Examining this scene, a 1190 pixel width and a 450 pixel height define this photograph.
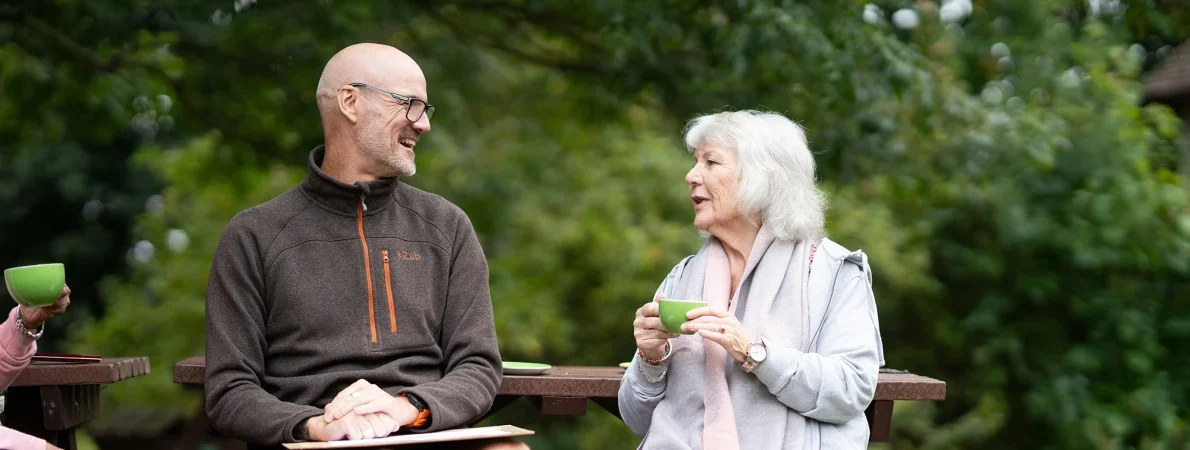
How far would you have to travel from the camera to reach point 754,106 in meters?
6.27

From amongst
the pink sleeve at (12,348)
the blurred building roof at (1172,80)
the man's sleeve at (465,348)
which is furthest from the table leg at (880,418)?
the blurred building roof at (1172,80)

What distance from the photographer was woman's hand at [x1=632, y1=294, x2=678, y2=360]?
2.96 metres

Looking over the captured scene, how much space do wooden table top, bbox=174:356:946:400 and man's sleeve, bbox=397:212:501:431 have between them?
21 centimetres

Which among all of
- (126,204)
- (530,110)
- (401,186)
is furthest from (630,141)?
(401,186)

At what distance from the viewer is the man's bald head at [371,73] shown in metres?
3.18

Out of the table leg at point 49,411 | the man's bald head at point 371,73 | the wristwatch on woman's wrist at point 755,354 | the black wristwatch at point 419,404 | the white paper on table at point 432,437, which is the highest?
the man's bald head at point 371,73

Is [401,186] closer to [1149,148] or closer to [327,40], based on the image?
[327,40]

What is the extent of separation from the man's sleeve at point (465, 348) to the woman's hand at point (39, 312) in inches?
33.5

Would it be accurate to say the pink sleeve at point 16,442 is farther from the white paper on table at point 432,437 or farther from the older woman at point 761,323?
the older woman at point 761,323

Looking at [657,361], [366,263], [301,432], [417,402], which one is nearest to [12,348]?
[301,432]

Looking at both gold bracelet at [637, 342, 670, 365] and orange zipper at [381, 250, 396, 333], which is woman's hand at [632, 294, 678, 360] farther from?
orange zipper at [381, 250, 396, 333]

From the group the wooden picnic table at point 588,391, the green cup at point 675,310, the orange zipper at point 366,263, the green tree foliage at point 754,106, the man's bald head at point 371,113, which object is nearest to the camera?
the green cup at point 675,310

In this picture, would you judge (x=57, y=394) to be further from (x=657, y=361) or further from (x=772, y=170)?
(x=772, y=170)

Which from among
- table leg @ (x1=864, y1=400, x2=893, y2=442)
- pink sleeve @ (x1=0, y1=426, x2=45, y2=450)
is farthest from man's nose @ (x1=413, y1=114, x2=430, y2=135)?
table leg @ (x1=864, y1=400, x2=893, y2=442)
